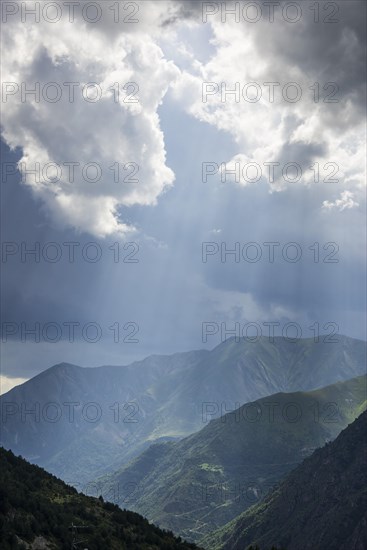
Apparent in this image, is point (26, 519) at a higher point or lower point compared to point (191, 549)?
higher

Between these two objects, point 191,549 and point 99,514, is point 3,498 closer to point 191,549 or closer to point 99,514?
point 99,514

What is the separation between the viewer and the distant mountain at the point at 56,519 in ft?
391

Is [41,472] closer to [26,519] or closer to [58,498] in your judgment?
[58,498]

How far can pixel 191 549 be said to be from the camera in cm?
14425

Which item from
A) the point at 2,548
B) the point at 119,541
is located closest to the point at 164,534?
the point at 119,541

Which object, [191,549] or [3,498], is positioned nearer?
[3,498]

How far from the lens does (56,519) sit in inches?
5167

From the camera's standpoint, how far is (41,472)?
17862cm

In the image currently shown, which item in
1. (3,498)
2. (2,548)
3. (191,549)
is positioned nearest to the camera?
(2,548)

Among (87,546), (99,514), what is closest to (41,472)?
(99,514)

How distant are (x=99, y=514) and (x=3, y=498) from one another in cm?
3261

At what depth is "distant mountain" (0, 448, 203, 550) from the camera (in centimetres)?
11919

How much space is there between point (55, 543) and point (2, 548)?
16.4 m

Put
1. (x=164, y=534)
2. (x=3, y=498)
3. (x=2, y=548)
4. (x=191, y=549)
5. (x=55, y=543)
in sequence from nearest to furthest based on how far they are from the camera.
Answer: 1. (x=2, y=548)
2. (x=55, y=543)
3. (x=3, y=498)
4. (x=191, y=549)
5. (x=164, y=534)
